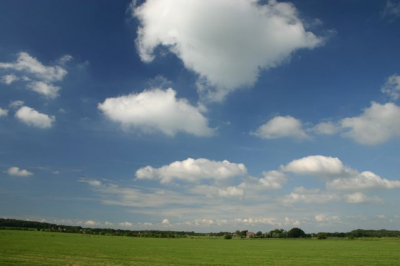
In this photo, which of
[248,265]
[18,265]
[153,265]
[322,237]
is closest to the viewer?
[18,265]

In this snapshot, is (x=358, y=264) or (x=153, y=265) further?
(x=358, y=264)

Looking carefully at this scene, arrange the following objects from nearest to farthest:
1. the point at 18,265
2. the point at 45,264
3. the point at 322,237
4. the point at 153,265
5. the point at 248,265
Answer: the point at 18,265 → the point at 45,264 → the point at 153,265 → the point at 248,265 → the point at 322,237

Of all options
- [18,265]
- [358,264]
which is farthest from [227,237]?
[18,265]

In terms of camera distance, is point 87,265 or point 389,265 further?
point 389,265

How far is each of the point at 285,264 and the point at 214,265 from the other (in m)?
9.19

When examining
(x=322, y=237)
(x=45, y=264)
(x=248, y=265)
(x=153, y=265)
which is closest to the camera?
(x=45, y=264)

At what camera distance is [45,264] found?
28641 mm

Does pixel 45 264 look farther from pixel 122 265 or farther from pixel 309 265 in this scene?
pixel 309 265

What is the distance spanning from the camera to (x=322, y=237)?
618 ft

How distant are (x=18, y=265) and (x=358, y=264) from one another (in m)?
36.1

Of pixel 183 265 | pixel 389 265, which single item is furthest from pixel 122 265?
pixel 389 265

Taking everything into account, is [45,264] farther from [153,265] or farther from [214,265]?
[214,265]

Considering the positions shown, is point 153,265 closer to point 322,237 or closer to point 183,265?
point 183,265

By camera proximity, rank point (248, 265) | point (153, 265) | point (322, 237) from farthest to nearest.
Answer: point (322, 237), point (248, 265), point (153, 265)
